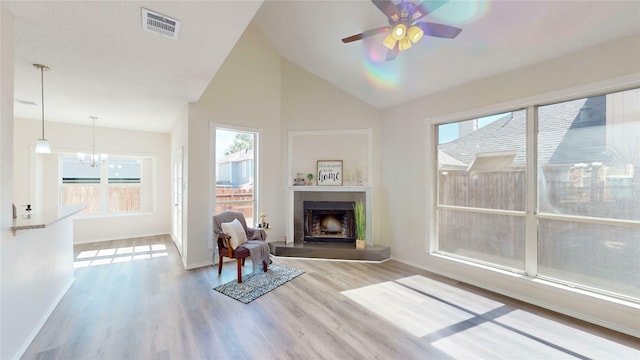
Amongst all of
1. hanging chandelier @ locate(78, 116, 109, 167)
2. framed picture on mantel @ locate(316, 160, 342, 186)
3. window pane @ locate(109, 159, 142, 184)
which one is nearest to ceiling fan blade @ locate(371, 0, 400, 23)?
framed picture on mantel @ locate(316, 160, 342, 186)

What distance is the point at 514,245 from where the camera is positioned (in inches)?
126

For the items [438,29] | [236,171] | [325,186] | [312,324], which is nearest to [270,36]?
[236,171]

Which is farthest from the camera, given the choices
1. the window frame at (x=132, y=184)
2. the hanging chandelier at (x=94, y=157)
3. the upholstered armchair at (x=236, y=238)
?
the window frame at (x=132, y=184)

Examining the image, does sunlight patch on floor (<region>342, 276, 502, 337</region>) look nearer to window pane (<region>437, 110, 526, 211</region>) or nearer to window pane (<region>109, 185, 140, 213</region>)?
window pane (<region>437, 110, 526, 211</region>)

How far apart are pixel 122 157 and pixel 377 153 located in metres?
5.81

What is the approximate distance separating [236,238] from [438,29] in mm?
3348

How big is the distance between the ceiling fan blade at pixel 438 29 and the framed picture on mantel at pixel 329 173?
2.83 meters

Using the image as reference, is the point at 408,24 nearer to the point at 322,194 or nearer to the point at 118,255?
the point at 322,194

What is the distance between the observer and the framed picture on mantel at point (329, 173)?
4922 mm

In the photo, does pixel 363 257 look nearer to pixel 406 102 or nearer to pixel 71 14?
A: pixel 406 102

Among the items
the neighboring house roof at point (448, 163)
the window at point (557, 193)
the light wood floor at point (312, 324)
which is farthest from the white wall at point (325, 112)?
the light wood floor at point (312, 324)

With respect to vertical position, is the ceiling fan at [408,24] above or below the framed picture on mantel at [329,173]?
above

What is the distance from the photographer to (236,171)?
184 inches

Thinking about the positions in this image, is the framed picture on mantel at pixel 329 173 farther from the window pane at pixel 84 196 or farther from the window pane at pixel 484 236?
the window pane at pixel 84 196
